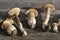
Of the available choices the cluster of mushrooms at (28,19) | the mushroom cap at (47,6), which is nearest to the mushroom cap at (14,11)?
the cluster of mushrooms at (28,19)

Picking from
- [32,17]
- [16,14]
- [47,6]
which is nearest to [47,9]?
[47,6]

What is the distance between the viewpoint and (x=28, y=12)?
2682mm

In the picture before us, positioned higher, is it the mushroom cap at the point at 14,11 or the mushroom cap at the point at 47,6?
the mushroom cap at the point at 47,6

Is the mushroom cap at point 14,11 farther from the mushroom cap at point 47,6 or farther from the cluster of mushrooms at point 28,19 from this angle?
the mushroom cap at point 47,6

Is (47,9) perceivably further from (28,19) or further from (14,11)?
(14,11)

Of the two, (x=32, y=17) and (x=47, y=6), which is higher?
(x=47, y=6)

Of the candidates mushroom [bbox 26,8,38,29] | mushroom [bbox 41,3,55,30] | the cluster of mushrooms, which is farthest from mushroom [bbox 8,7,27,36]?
mushroom [bbox 41,3,55,30]

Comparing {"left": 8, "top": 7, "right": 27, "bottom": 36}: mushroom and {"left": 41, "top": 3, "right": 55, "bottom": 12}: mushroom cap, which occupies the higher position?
{"left": 41, "top": 3, "right": 55, "bottom": 12}: mushroom cap

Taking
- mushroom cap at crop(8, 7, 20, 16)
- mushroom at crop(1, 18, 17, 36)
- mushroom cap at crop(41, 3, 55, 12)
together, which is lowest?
mushroom at crop(1, 18, 17, 36)

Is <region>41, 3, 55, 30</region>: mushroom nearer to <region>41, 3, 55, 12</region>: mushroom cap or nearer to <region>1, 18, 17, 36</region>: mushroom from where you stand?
<region>41, 3, 55, 12</region>: mushroom cap

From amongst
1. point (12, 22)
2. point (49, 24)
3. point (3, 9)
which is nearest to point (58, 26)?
point (49, 24)

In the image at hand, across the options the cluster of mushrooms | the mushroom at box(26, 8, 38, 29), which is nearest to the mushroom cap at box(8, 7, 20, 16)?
the cluster of mushrooms

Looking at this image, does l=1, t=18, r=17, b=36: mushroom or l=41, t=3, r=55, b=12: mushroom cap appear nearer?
l=1, t=18, r=17, b=36: mushroom

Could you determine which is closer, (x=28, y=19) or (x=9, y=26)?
(x=9, y=26)
